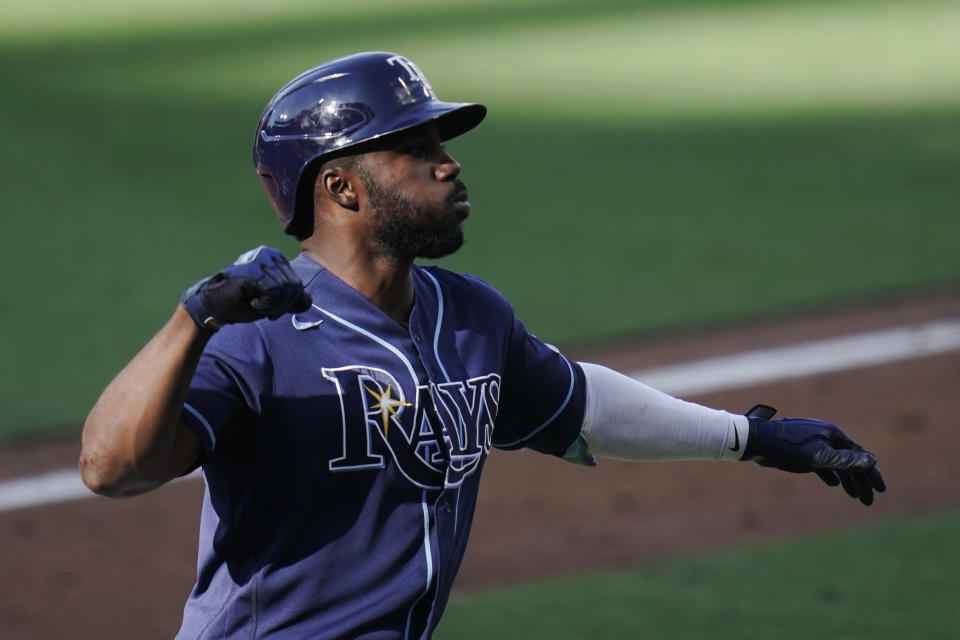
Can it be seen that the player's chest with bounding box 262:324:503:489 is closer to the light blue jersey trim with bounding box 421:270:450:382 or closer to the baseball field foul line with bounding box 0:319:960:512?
the light blue jersey trim with bounding box 421:270:450:382

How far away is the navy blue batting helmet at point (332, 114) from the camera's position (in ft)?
8.84

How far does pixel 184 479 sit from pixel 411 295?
3306 mm

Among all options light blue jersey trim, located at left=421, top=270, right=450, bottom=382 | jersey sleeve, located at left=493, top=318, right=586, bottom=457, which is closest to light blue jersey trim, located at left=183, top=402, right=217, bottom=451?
light blue jersey trim, located at left=421, top=270, right=450, bottom=382

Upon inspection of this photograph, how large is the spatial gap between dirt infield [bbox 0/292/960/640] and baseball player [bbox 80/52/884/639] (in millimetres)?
2320

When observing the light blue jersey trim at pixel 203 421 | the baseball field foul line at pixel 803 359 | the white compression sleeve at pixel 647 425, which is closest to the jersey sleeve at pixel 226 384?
the light blue jersey trim at pixel 203 421

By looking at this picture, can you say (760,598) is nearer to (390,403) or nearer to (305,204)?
(390,403)

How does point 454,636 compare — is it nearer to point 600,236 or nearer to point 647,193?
point 600,236

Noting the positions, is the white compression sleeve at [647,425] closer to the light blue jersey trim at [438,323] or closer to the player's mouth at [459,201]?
the light blue jersey trim at [438,323]

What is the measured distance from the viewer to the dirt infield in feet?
16.6

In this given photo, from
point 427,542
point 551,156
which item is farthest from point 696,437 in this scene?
point 551,156

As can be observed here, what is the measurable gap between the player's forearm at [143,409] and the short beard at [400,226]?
23.3 inches

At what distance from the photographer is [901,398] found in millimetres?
6211

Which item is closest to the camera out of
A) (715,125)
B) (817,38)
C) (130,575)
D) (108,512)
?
(130,575)

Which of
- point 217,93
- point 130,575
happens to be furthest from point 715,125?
point 130,575
